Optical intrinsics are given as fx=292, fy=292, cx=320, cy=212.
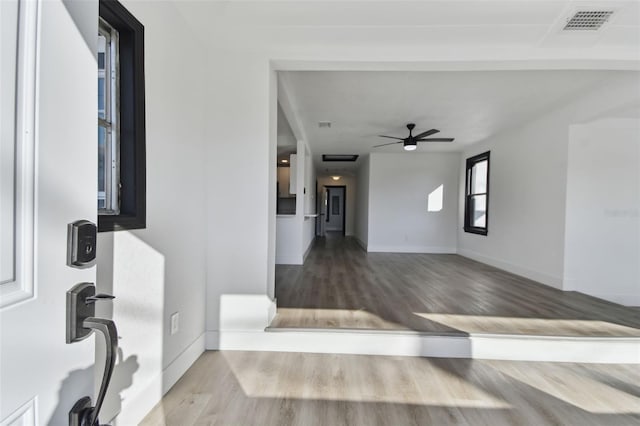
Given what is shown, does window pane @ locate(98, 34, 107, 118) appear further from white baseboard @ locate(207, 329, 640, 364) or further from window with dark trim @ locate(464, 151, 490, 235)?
window with dark trim @ locate(464, 151, 490, 235)

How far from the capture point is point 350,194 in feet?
38.4

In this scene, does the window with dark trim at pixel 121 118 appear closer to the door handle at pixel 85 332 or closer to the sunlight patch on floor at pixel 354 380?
the door handle at pixel 85 332

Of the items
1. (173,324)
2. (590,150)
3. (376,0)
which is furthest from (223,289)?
(590,150)

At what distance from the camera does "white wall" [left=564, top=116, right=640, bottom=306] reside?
3719 millimetres

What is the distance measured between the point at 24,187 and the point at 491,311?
3468mm

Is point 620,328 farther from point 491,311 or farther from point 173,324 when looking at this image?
point 173,324

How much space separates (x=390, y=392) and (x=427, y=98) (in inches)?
130

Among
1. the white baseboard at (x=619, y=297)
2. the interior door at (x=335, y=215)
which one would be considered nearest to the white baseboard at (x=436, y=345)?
the white baseboard at (x=619, y=297)

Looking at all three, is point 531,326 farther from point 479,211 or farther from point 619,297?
point 479,211

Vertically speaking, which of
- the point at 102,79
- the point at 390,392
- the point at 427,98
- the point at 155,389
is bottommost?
the point at 390,392

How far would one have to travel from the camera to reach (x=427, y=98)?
370cm

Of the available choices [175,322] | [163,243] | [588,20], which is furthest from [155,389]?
[588,20]

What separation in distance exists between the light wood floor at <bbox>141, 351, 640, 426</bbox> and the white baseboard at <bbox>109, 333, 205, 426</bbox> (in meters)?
0.05

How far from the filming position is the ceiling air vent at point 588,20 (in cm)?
195
